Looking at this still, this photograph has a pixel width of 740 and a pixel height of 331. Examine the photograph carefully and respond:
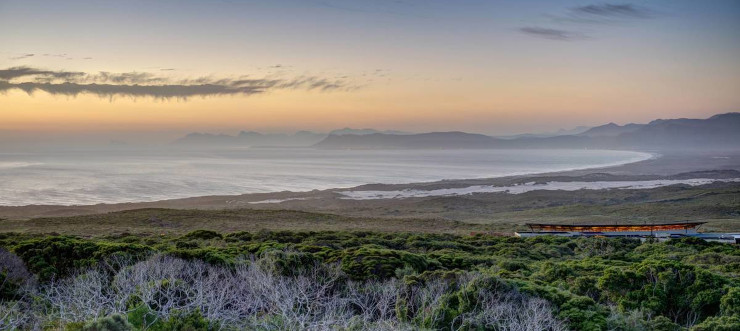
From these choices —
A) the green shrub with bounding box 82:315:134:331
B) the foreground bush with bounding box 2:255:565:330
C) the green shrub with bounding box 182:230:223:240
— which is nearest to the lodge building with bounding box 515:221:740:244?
the green shrub with bounding box 182:230:223:240

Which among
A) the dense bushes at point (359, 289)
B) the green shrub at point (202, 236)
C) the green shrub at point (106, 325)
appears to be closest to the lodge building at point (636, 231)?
the dense bushes at point (359, 289)

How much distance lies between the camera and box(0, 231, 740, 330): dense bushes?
10.5 meters

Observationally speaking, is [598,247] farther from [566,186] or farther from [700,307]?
[566,186]

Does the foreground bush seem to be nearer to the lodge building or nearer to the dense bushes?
the dense bushes

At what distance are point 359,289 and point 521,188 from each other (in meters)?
66.5

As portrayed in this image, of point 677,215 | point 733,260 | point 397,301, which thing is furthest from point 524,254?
point 677,215

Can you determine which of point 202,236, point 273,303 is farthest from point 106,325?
point 202,236

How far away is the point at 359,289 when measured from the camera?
1307cm

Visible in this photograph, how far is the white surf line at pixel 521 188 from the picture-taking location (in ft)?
233

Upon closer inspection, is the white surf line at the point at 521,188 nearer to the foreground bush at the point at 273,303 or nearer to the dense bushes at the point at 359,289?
the dense bushes at the point at 359,289

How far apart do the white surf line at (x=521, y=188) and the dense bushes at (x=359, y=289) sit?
5237 centimetres

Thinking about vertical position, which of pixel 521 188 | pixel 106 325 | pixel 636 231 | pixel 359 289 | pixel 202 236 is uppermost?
pixel 106 325

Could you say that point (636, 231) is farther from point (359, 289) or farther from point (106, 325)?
point (106, 325)

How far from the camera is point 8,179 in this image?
8856 centimetres
